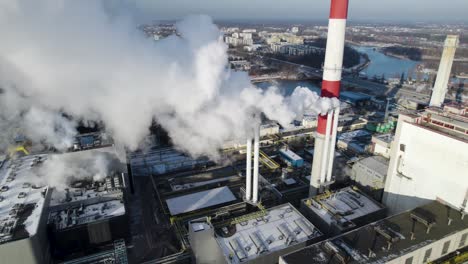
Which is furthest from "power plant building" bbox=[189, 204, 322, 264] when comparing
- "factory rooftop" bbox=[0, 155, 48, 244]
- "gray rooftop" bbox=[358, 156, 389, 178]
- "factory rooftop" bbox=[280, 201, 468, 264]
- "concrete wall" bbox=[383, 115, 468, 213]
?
"gray rooftop" bbox=[358, 156, 389, 178]

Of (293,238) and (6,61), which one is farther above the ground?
(6,61)

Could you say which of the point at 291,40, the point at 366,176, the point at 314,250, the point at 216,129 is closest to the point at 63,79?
the point at 216,129

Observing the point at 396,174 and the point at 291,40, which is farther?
the point at 291,40

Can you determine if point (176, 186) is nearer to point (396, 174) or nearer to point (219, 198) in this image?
point (219, 198)

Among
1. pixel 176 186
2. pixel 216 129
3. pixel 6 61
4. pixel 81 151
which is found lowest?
pixel 176 186

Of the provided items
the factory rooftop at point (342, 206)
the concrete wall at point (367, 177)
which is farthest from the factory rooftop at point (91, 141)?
the concrete wall at point (367, 177)

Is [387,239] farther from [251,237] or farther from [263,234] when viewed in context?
[251,237]

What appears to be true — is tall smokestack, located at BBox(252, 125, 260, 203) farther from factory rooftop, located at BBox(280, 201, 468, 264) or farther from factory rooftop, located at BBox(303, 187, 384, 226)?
factory rooftop, located at BBox(280, 201, 468, 264)
